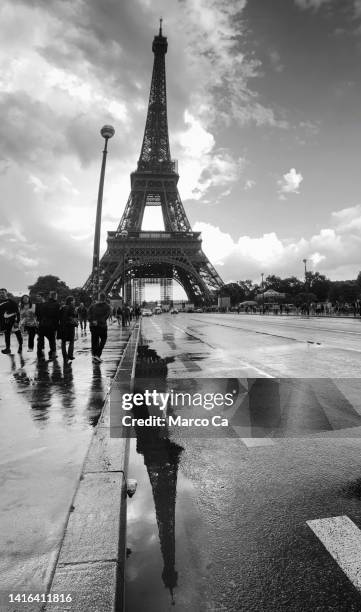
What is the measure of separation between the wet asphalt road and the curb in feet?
0.52

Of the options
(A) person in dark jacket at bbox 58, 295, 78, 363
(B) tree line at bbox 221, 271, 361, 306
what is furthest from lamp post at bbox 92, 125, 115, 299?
(B) tree line at bbox 221, 271, 361, 306

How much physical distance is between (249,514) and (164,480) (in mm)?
894

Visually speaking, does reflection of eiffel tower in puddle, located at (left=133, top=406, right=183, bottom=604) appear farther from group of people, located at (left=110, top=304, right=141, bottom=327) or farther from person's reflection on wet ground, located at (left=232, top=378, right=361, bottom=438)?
group of people, located at (left=110, top=304, right=141, bottom=327)

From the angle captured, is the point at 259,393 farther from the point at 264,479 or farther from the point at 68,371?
the point at 68,371

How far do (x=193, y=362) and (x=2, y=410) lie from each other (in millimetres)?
5386

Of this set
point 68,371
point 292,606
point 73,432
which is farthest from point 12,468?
point 68,371

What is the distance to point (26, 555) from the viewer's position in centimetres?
238

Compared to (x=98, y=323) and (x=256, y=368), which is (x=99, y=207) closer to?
(x=98, y=323)

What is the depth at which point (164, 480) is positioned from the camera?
11.5 feet

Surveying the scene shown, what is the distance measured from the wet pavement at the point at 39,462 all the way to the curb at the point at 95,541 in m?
0.11

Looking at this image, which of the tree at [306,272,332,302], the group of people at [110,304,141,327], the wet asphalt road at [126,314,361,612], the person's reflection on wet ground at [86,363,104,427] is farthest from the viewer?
the tree at [306,272,332,302]

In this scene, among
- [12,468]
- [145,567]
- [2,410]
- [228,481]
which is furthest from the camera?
[2,410]

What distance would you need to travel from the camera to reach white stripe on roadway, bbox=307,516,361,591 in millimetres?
2255


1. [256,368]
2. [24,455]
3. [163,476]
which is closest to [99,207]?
[256,368]
